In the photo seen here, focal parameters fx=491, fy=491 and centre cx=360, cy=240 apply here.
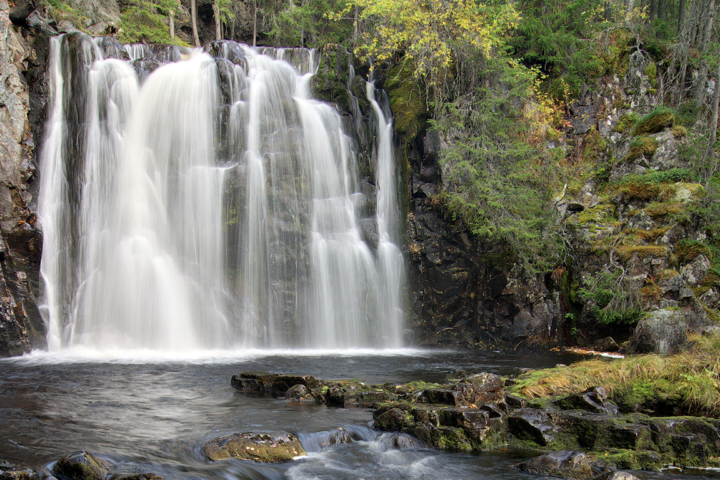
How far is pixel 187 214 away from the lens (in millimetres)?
15508

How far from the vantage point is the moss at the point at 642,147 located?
17.2m

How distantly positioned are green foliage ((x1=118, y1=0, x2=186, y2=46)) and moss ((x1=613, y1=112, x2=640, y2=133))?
790 inches

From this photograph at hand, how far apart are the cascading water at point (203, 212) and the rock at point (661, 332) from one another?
7.31 meters

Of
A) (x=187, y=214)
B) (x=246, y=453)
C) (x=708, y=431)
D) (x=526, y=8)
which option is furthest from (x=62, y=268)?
(x=526, y=8)

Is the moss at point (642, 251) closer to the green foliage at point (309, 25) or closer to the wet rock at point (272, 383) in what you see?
the wet rock at point (272, 383)

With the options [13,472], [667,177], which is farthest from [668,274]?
[13,472]

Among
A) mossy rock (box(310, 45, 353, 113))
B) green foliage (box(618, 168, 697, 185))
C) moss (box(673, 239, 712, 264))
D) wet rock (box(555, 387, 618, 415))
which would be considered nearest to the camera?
wet rock (box(555, 387, 618, 415))

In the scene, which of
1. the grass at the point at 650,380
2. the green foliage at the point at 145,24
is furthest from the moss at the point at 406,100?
the grass at the point at 650,380

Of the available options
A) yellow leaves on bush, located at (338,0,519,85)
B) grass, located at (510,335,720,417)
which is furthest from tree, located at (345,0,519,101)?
grass, located at (510,335,720,417)

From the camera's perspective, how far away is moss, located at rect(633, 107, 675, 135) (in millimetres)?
17531

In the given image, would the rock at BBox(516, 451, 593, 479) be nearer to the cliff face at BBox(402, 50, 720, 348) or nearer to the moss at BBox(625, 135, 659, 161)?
the cliff face at BBox(402, 50, 720, 348)

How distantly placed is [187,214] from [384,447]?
1138cm

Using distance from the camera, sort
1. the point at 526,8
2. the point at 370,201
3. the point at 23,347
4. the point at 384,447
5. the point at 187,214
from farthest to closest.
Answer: the point at 526,8 → the point at 370,201 → the point at 187,214 → the point at 23,347 → the point at 384,447

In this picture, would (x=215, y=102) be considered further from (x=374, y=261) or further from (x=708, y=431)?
(x=708, y=431)
